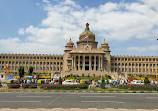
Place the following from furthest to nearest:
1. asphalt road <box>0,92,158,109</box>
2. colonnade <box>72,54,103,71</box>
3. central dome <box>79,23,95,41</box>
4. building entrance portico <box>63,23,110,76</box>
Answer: central dome <box>79,23,95,41</box>, building entrance portico <box>63,23,110,76</box>, colonnade <box>72,54,103,71</box>, asphalt road <box>0,92,158,109</box>

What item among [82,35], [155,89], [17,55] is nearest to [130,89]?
[155,89]

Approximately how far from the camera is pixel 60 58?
3996 inches

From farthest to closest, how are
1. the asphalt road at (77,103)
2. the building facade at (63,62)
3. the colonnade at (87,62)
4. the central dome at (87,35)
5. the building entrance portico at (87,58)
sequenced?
the building facade at (63,62) < the central dome at (87,35) < the building entrance portico at (87,58) < the colonnade at (87,62) < the asphalt road at (77,103)

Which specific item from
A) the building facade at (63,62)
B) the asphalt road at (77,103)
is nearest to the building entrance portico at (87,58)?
the building facade at (63,62)

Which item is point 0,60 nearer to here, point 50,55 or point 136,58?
Answer: point 50,55

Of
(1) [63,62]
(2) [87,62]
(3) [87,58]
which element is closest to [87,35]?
(3) [87,58]

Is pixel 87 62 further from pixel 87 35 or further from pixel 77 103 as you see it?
pixel 77 103

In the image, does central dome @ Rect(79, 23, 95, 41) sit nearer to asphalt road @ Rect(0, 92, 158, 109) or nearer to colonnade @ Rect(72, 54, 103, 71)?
colonnade @ Rect(72, 54, 103, 71)

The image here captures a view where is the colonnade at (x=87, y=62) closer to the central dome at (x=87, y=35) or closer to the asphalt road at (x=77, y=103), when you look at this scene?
the central dome at (x=87, y=35)

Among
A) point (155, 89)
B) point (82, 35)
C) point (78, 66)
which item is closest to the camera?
point (155, 89)

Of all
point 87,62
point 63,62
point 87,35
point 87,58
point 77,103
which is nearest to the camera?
point 77,103

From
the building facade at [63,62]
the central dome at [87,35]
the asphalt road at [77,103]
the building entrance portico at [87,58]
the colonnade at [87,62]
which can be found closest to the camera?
the asphalt road at [77,103]

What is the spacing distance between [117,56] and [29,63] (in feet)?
169

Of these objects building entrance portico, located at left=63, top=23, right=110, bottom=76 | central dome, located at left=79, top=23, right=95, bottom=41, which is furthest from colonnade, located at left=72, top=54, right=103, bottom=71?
central dome, located at left=79, top=23, right=95, bottom=41
